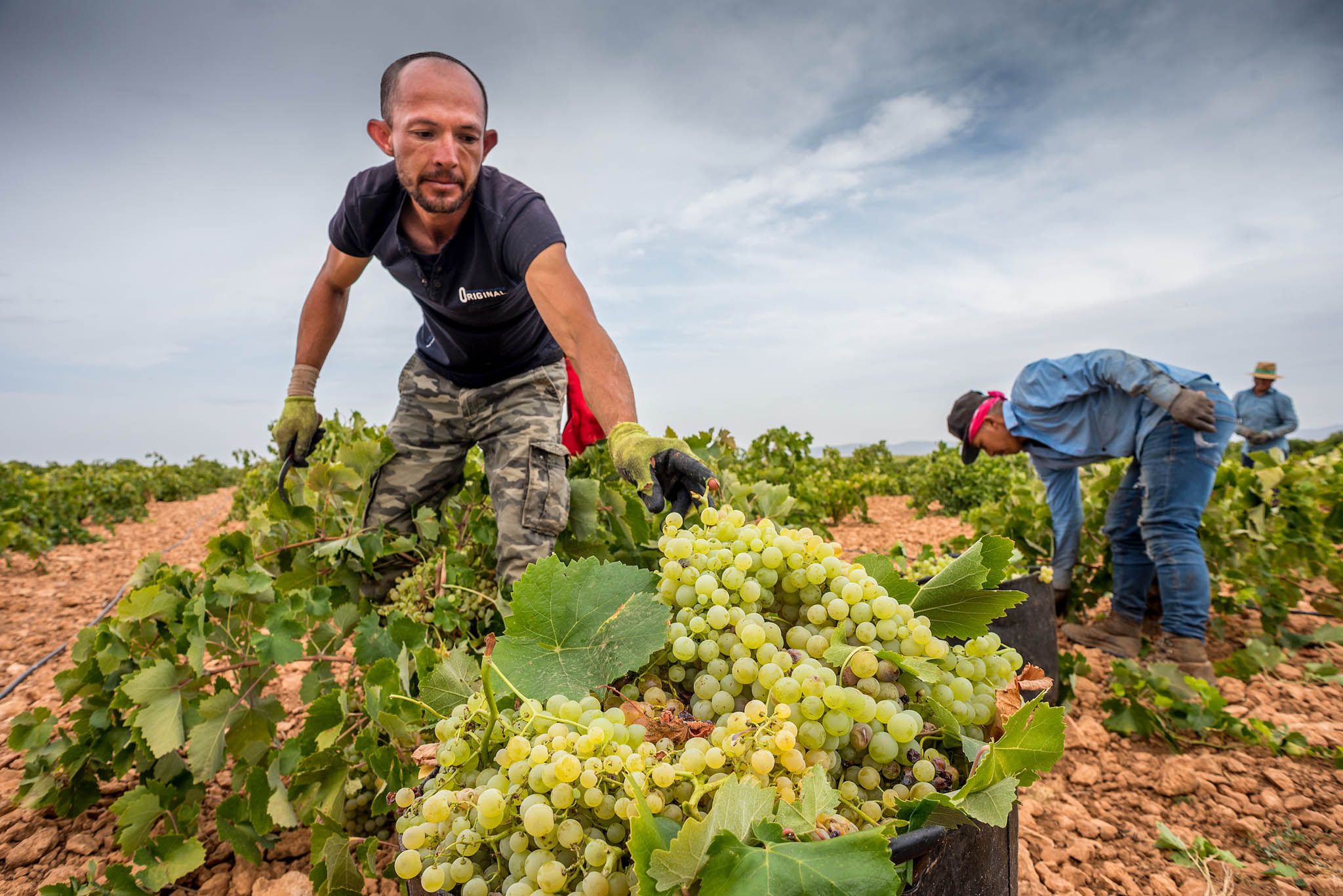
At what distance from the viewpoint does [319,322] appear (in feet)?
11.8

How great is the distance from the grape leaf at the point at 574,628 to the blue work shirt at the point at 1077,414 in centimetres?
390

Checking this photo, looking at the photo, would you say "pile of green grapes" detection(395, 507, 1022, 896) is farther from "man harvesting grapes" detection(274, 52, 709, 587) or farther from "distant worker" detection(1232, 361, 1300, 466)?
"distant worker" detection(1232, 361, 1300, 466)

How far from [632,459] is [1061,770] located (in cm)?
252

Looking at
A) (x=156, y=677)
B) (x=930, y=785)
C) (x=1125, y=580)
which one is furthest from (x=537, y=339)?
(x=1125, y=580)

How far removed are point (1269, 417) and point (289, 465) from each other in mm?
12265

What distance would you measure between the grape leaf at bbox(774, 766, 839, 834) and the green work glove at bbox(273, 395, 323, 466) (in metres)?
3.44

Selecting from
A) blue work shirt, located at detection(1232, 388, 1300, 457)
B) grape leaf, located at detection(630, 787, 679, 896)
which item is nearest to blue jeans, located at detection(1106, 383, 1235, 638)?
grape leaf, located at detection(630, 787, 679, 896)

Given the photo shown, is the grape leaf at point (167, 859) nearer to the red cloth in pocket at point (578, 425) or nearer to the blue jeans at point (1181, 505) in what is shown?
the red cloth in pocket at point (578, 425)

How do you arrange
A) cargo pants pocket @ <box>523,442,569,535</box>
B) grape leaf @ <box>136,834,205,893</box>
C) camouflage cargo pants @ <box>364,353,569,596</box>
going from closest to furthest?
grape leaf @ <box>136,834,205,893</box> < cargo pants pocket @ <box>523,442,569,535</box> < camouflage cargo pants @ <box>364,353,569,596</box>

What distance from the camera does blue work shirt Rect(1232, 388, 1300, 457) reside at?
10016mm

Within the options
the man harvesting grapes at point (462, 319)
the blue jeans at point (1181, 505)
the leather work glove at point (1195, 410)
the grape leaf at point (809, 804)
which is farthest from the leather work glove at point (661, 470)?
the blue jeans at point (1181, 505)

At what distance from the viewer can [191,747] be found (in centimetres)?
227

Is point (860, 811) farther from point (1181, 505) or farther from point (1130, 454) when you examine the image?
point (1130, 454)

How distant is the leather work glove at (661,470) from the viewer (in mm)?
1795
